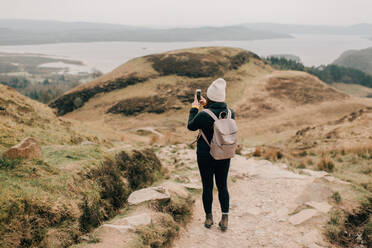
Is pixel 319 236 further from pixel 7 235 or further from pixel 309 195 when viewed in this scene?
pixel 7 235

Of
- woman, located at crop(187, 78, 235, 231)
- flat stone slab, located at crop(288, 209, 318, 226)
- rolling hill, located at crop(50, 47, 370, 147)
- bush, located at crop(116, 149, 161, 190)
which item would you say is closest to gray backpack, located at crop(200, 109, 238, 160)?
woman, located at crop(187, 78, 235, 231)

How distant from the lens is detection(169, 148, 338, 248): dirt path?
4551 millimetres

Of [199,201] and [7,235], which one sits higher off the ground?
[7,235]

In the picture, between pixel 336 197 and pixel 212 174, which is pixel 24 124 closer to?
pixel 212 174

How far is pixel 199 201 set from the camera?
19.6 ft

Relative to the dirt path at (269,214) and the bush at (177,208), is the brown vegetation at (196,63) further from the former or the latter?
the bush at (177,208)

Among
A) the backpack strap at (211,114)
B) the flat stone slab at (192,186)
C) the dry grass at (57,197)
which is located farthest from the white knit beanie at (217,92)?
the flat stone slab at (192,186)

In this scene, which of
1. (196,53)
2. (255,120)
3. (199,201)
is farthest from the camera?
(196,53)

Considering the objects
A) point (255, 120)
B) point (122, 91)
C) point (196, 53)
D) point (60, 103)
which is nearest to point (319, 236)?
point (255, 120)

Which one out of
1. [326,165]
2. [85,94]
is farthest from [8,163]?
[85,94]

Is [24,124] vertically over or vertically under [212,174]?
under

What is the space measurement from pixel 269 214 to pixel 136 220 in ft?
9.88

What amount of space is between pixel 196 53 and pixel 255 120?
27585mm

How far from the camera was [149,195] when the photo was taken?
16.5ft
